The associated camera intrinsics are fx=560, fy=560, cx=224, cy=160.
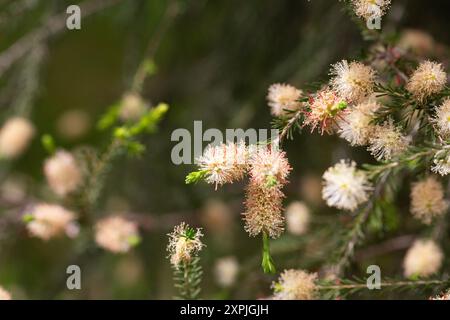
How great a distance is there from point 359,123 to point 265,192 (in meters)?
0.17

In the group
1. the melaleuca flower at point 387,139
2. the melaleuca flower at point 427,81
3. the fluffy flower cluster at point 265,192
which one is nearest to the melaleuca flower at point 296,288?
the fluffy flower cluster at point 265,192

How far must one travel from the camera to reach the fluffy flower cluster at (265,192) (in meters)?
0.78

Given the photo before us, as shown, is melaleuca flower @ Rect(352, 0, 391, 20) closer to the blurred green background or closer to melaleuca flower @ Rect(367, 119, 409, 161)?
melaleuca flower @ Rect(367, 119, 409, 161)

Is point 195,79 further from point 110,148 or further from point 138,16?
point 110,148

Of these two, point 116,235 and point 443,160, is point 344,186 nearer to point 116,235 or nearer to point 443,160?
point 443,160

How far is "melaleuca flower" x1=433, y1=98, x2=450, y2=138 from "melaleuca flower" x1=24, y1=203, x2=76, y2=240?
0.87 meters

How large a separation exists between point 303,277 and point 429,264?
13.1 inches

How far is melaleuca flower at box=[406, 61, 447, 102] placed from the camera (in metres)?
0.82

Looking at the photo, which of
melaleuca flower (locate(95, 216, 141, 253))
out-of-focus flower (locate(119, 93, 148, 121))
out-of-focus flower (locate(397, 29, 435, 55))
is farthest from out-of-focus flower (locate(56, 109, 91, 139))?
out-of-focus flower (locate(397, 29, 435, 55))

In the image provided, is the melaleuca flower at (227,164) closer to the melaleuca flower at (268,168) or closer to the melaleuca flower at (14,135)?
the melaleuca flower at (268,168)

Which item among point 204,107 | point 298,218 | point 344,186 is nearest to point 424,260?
point 298,218

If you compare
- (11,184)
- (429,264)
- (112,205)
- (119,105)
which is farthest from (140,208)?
(429,264)

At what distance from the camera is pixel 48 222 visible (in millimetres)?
1289

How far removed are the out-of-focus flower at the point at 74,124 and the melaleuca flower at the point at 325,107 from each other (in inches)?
79.6
